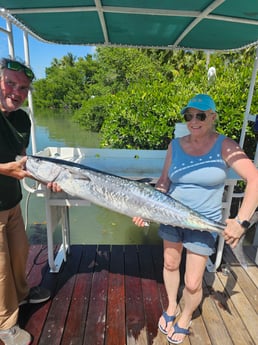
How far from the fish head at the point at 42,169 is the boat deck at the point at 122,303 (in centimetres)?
135

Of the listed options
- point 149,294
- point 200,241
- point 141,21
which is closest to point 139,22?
point 141,21

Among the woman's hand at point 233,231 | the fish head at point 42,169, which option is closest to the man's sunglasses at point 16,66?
the fish head at point 42,169

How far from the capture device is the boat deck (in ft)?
7.07

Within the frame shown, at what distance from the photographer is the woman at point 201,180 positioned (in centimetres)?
163

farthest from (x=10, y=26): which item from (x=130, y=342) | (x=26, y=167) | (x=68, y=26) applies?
(x=130, y=342)

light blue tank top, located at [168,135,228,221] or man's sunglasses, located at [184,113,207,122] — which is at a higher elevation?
man's sunglasses, located at [184,113,207,122]

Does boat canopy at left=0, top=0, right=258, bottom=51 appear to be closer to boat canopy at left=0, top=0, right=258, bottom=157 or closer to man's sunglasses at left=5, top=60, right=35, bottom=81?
boat canopy at left=0, top=0, right=258, bottom=157

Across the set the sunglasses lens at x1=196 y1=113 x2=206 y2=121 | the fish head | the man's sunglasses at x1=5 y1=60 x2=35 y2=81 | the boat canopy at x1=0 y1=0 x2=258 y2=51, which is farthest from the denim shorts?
the boat canopy at x1=0 y1=0 x2=258 y2=51

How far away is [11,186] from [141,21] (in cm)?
204

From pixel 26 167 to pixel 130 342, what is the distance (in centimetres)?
162

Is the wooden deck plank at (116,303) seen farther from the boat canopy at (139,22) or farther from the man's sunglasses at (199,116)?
the boat canopy at (139,22)

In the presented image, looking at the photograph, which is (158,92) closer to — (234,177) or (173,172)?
(234,177)

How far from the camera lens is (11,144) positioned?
1.84m

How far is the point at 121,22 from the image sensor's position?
8.86ft
